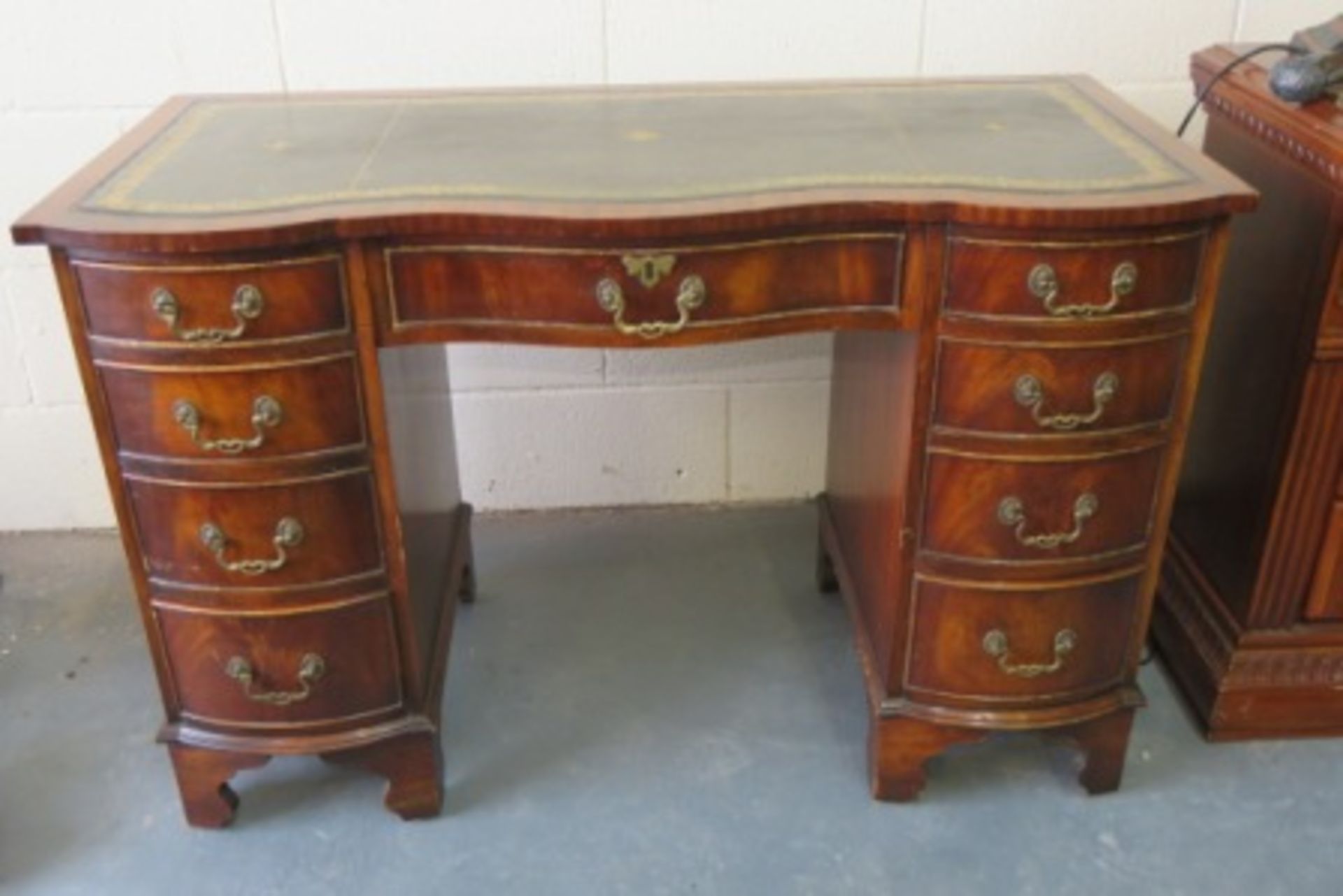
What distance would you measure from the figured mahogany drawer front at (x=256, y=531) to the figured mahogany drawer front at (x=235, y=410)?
0.05 metres

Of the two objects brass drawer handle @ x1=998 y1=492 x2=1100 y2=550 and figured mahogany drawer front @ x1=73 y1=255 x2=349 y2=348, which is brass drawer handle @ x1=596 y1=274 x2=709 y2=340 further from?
brass drawer handle @ x1=998 y1=492 x2=1100 y2=550

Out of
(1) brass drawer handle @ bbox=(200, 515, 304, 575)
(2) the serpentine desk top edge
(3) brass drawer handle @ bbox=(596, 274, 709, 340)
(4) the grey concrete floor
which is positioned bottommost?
(4) the grey concrete floor

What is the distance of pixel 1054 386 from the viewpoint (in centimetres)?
139

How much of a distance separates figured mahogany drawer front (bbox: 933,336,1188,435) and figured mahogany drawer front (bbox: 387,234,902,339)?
0.12 meters

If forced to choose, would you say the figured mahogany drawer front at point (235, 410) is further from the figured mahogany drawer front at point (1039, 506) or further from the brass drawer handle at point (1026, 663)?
the brass drawer handle at point (1026, 663)

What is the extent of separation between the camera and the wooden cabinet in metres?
1.54

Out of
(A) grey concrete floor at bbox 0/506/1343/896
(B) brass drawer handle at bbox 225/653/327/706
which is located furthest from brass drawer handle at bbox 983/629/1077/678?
(B) brass drawer handle at bbox 225/653/327/706

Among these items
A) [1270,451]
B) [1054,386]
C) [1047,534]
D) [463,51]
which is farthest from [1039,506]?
[463,51]

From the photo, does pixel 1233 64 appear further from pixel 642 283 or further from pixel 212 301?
pixel 212 301

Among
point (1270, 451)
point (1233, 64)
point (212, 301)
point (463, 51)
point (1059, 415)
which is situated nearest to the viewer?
point (212, 301)

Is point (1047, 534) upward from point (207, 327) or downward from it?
downward

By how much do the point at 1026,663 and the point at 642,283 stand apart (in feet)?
2.30

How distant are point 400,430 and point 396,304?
0.24 m

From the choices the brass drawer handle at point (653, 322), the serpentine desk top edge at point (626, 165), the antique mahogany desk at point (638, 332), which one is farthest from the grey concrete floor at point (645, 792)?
the serpentine desk top edge at point (626, 165)
